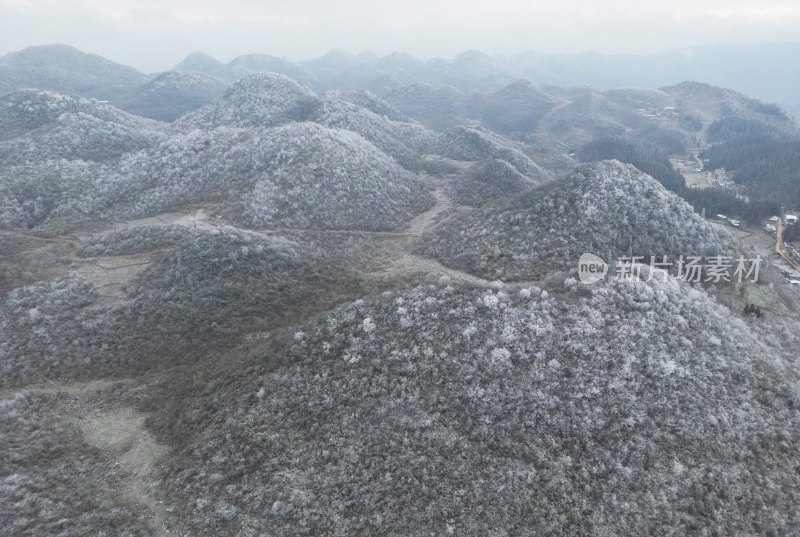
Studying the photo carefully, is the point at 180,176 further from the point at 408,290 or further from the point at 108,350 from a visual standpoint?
the point at 408,290

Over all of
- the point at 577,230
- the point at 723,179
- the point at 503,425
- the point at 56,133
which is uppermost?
the point at 56,133

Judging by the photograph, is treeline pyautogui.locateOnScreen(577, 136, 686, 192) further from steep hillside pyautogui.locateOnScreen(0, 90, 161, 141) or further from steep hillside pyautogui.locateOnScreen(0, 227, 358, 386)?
steep hillside pyautogui.locateOnScreen(0, 90, 161, 141)

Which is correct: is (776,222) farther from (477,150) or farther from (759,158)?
(477,150)

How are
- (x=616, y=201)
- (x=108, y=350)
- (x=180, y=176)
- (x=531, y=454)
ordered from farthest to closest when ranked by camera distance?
(x=180, y=176) → (x=616, y=201) → (x=108, y=350) → (x=531, y=454)

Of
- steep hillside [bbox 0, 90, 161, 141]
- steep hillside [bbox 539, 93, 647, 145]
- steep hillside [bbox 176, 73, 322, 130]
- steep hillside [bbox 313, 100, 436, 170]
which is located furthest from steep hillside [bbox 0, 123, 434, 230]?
steep hillside [bbox 539, 93, 647, 145]

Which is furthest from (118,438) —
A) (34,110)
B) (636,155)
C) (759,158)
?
(759,158)

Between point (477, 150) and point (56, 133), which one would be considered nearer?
point (56, 133)

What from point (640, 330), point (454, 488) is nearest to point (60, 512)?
point (454, 488)

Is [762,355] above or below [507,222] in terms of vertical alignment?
below
